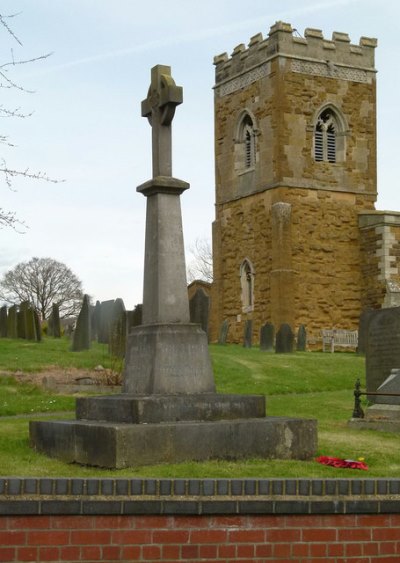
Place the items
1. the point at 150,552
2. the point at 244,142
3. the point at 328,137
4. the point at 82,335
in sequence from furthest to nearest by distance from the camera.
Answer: the point at 244,142 < the point at 328,137 < the point at 82,335 < the point at 150,552

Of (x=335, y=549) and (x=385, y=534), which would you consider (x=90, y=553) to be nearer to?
(x=335, y=549)

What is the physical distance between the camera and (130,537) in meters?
7.61

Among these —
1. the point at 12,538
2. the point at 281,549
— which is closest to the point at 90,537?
the point at 12,538

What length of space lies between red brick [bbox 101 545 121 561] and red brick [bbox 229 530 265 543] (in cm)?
83

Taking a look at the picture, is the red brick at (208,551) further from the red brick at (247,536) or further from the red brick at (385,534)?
the red brick at (385,534)

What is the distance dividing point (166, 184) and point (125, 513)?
158 inches

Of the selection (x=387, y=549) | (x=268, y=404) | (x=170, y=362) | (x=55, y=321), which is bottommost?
(x=387, y=549)

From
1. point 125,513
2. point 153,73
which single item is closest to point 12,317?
point 153,73

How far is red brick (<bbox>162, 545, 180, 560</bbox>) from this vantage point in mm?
7586

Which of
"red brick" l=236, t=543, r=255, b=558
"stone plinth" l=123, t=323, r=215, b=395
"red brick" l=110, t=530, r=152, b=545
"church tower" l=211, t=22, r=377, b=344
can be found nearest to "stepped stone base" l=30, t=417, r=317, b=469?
"stone plinth" l=123, t=323, r=215, b=395

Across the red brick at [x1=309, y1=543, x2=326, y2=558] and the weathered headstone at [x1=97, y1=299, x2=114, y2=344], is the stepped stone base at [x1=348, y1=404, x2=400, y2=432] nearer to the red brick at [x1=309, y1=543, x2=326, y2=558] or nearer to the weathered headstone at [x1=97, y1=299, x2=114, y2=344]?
the red brick at [x1=309, y1=543, x2=326, y2=558]

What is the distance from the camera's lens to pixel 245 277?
4253 centimetres

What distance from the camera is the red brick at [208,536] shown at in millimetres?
7660

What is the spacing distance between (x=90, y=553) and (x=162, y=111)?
16.8 ft
